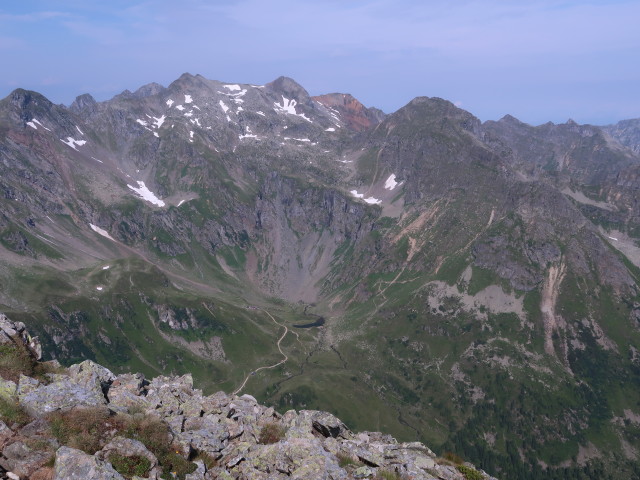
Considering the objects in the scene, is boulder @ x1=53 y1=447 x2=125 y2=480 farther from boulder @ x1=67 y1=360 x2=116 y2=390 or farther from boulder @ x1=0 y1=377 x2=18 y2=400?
boulder @ x1=67 y1=360 x2=116 y2=390

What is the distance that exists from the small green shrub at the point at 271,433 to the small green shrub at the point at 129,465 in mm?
12971

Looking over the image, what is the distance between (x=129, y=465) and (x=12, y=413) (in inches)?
367

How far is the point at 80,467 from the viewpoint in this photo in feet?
87.1

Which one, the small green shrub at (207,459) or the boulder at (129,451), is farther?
the small green shrub at (207,459)

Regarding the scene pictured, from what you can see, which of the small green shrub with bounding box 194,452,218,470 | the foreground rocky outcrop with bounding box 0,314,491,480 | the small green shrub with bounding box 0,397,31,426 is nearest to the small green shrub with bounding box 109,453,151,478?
the foreground rocky outcrop with bounding box 0,314,491,480

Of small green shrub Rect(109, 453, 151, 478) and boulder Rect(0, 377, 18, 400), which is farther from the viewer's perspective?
boulder Rect(0, 377, 18, 400)

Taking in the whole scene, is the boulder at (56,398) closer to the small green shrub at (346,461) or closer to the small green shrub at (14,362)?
the small green shrub at (14,362)

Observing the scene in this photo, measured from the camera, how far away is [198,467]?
3209 centimetres

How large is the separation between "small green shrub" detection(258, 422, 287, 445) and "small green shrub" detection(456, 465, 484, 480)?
51.5ft

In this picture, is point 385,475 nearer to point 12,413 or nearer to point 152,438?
point 152,438

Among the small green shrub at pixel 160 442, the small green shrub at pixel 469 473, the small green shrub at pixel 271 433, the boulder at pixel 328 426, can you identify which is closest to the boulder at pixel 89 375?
the small green shrub at pixel 160 442

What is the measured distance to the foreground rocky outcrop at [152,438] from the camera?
1110 inches

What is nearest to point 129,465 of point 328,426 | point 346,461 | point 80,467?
point 80,467

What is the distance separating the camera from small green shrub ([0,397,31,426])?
30219 mm
